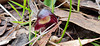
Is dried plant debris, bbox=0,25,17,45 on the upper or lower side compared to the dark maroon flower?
lower

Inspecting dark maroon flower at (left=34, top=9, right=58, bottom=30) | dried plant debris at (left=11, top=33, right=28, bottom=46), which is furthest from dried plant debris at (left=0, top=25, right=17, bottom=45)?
dark maroon flower at (left=34, top=9, right=58, bottom=30)

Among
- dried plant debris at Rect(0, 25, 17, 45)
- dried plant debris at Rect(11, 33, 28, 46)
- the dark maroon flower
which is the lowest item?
dried plant debris at Rect(11, 33, 28, 46)

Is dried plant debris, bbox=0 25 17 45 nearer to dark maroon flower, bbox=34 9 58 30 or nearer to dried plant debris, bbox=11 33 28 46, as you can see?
dried plant debris, bbox=11 33 28 46

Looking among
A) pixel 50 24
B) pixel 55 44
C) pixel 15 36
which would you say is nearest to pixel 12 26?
pixel 15 36

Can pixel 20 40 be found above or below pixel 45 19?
below

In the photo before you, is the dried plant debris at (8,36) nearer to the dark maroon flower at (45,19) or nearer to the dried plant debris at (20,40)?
the dried plant debris at (20,40)

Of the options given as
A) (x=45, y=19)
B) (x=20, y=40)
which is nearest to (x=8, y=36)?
(x=20, y=40)

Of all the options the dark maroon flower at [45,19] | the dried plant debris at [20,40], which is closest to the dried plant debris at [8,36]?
the dried plant debris at [20,40]

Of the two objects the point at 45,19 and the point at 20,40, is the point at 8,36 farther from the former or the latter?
the point at 45,19
